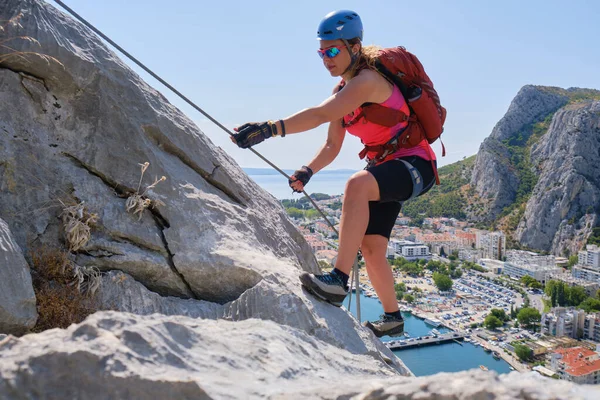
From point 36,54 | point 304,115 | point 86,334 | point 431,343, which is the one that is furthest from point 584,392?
point 431,343

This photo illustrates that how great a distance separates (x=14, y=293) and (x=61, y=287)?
43 cm

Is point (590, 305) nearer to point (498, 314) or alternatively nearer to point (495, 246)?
point (498, 314)

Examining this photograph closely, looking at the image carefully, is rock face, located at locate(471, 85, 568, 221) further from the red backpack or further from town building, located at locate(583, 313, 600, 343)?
the red backpack

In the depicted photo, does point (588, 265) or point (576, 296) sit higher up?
point (588, 265)

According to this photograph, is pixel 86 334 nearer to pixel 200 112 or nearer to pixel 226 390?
pixel 226 390

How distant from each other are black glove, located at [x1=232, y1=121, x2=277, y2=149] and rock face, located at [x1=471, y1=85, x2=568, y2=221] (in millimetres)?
90678

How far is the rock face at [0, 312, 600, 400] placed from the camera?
132 cm

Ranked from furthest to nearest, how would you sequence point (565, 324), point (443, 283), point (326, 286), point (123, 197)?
point (443, 283) → point (565, 324) → point (123, 197) → point (326, 286)

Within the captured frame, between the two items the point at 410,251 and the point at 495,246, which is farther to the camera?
the point at 410,251

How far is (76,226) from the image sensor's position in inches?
124

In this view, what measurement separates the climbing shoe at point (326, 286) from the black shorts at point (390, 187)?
509mm

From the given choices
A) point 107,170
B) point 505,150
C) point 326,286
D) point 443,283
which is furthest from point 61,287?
point 505,150

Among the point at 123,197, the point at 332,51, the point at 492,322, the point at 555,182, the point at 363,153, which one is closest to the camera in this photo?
the point at 332,51

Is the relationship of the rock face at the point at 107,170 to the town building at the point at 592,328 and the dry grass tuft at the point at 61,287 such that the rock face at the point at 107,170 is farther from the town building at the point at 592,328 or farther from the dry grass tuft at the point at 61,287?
the town building at the point at 592,328
